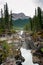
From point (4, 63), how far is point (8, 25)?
61.9 metres

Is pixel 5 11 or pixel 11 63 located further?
pixel 5 11

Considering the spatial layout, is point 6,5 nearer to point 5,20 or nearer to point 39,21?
point 5,20

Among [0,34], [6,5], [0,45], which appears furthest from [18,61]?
[6,5]

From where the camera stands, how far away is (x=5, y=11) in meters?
99.6

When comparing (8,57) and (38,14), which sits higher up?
(38,14)

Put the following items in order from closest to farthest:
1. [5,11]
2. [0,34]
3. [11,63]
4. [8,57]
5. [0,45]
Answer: [11,63] → [8,57] → [0,45] → [0,34] → [5,11]

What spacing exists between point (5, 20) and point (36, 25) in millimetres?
14558

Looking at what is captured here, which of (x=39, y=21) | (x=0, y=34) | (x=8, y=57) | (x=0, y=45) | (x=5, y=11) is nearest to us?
(x=8, y=57)

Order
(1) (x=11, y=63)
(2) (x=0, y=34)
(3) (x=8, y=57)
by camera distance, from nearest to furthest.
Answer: (1) (x=11, y=63) < (3) (x=8, y=57) < (2) (x=0, y=34)

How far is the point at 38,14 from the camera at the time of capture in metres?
96.2

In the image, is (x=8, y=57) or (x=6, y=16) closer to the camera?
(x=8, y=57)

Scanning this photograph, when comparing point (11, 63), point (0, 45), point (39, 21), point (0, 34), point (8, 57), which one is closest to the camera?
point (11, 63)

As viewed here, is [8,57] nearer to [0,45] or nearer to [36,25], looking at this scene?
[0,45]

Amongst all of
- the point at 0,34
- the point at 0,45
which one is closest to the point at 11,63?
the point at 0,45
